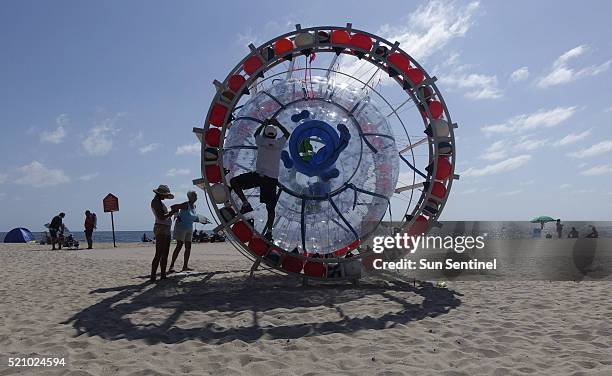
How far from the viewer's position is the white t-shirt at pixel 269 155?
897 centimetres

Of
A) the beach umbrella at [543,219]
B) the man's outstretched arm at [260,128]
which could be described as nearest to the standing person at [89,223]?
the man's outstretched arm at [260,128]

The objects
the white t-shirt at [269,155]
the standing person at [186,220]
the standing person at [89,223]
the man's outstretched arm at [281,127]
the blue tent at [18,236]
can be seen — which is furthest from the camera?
the blue tent at [18,236]

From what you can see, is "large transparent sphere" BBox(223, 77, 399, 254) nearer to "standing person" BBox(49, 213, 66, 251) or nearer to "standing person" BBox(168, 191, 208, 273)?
"standing person" BBox(168, 191, 208, 273)

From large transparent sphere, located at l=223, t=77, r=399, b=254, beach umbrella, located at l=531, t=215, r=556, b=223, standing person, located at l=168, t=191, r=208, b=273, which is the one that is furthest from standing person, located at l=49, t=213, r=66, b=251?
→ beach umbrella, located at l=531, t=215, r=556, b=223

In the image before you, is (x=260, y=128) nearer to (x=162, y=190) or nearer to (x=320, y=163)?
(x=320, y=163)

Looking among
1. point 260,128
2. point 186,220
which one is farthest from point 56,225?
point 260,128

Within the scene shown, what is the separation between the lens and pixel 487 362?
4.45 meters

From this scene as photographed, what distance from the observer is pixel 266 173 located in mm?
8969

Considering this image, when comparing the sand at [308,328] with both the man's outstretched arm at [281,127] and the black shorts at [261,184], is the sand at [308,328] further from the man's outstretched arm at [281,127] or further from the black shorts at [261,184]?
the man's outstretched arm at [281,127]

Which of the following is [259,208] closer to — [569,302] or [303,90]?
[303,90]

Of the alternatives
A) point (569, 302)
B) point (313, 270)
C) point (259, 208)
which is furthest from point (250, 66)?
point (569, 302)

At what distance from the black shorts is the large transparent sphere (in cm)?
26

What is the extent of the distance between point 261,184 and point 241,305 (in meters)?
2.60

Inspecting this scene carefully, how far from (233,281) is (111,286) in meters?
2.34
